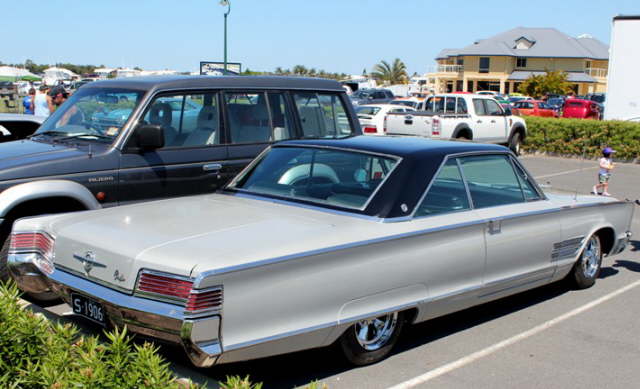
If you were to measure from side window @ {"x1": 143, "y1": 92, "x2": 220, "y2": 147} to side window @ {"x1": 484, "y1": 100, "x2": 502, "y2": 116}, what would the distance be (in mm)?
15748

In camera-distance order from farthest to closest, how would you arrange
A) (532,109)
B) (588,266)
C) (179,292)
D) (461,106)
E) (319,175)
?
(532,109) < (461,106) < (588,266) < (319,175) < (179,292)

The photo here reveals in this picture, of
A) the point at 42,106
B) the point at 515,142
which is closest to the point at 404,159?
the point at 42,106

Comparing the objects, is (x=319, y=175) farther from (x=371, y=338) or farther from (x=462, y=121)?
(x=462, y=121)

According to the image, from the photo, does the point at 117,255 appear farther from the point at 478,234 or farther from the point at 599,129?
the point at 599,129

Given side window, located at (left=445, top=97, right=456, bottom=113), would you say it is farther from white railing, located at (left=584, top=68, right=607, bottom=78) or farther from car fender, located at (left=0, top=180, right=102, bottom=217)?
white railing, located at (left=584, top=68, right=607, bottom=78)

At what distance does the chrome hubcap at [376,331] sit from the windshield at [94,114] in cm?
333

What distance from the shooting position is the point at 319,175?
5789mm

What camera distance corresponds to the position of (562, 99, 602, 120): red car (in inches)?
1534

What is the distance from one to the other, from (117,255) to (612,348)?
3.80 metres

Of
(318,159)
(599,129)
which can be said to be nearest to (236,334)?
(318,159)

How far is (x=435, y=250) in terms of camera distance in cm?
515

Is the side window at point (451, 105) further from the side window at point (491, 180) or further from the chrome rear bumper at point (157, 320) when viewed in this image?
the chrome rear bumper at point (157, 320)

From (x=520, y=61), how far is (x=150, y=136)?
3231 inches

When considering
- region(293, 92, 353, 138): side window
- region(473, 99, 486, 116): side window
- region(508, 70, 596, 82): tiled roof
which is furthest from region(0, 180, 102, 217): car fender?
region(508, 70, 596, 82): tiled roof
